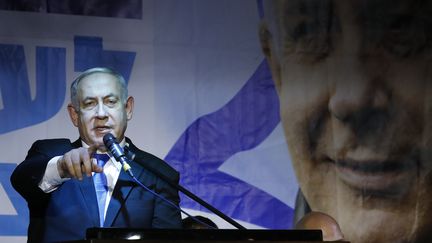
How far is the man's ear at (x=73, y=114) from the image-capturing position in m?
2.90

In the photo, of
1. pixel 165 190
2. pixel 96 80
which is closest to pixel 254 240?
pixel 165 190

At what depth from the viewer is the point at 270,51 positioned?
3.26m

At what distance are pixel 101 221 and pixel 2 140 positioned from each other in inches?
19.0

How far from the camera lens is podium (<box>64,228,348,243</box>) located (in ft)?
5.30

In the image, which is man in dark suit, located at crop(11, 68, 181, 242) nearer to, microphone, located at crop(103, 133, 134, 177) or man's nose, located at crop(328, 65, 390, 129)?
microphone, located at crop(103, 133, 134, 177)

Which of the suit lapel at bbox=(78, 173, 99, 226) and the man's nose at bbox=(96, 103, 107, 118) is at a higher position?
the man's nose at bbox=(96, 103, 107, 118)

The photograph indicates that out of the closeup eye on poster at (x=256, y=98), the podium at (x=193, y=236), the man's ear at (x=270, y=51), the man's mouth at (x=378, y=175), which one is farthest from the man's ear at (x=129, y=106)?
the podium at (x=193, y=236)

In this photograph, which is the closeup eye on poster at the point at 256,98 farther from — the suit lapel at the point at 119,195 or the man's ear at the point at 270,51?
the suit lapel at the point at 119,195

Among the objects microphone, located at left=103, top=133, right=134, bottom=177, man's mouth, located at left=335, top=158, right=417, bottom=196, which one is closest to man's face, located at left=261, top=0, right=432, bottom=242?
man's mouth, located at left=335, top=158, right=417, bottom=196

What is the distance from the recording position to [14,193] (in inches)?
113

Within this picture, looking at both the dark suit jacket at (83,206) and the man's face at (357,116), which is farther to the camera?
the man's face at (357,116)

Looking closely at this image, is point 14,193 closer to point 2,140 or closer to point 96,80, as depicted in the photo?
point 2,140

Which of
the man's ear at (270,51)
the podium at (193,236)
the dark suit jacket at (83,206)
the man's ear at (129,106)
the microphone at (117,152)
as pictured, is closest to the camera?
the podium at (193,236)

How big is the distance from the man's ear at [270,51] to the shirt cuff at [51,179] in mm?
1015
